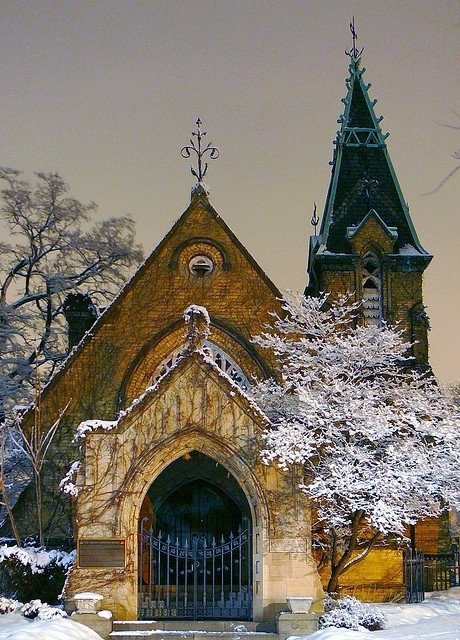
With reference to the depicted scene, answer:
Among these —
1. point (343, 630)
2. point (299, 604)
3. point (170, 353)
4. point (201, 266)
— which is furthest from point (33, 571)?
point (201, 266)

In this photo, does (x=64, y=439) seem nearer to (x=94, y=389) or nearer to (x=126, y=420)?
(x=94, y=389)

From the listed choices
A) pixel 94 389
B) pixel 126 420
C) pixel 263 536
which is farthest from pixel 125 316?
pixel 263 536

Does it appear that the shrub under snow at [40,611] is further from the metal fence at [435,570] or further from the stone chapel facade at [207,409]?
the metal fence at [435,570]

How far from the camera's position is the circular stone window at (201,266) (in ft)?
91.1

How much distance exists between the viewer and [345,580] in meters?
25.5

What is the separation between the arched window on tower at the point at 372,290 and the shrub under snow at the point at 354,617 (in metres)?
11.4

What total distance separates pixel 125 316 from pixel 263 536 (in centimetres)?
959

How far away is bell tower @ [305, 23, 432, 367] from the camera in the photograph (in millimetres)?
29359

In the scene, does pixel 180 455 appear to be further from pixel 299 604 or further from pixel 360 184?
pixel 360 184

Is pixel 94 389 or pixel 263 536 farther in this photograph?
pixel 94 389

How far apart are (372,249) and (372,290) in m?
1.20

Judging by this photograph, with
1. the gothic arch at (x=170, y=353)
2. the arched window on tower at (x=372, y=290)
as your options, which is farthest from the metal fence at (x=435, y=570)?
the arched window on tower at (x=372, y=290)

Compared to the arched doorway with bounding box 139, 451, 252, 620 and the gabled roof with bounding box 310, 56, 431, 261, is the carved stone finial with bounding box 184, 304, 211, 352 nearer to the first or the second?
the arched doorway with bounding box 139, 451, 252, 620

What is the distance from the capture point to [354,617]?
18.8 m
